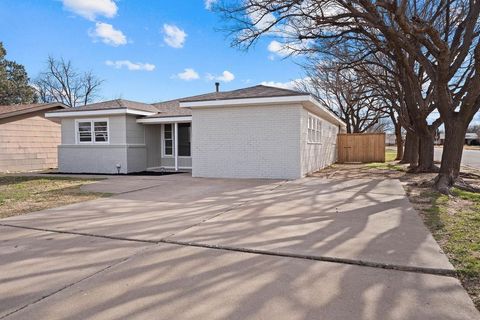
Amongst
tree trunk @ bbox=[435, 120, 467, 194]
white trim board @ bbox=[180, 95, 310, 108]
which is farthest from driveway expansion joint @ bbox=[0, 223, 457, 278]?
white trim board @ bbox=[180, 95, 310, 108]

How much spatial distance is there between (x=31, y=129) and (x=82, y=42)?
1172 centimetres

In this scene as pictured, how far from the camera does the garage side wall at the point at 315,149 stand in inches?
498

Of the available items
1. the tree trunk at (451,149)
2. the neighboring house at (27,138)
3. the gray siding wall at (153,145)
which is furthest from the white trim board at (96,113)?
the tree trunk at (451,149)

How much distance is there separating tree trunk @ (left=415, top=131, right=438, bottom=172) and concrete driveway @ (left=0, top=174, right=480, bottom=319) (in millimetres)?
9092

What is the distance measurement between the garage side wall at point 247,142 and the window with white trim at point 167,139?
4.43 m

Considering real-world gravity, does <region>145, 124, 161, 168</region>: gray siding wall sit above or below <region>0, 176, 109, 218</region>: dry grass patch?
above

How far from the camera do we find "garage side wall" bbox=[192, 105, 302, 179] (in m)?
12.1

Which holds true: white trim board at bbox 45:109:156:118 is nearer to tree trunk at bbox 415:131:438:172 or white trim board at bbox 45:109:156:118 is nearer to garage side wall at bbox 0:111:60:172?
garage side wall at bbox 0:111:60:172

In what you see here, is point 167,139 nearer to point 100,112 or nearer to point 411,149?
point 100,112

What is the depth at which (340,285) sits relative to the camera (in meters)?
3.29

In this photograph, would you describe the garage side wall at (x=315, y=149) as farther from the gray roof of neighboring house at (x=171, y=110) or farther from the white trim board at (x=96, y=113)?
the white trim board at (x=96, y=113)

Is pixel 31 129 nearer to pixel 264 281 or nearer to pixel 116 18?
pixel 116 18

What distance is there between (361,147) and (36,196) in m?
21.2

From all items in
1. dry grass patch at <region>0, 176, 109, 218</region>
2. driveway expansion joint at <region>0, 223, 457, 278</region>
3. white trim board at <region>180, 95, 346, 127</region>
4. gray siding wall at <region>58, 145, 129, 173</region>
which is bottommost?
driveway expansion joint at <region>0, 223, 457, 278</region>
